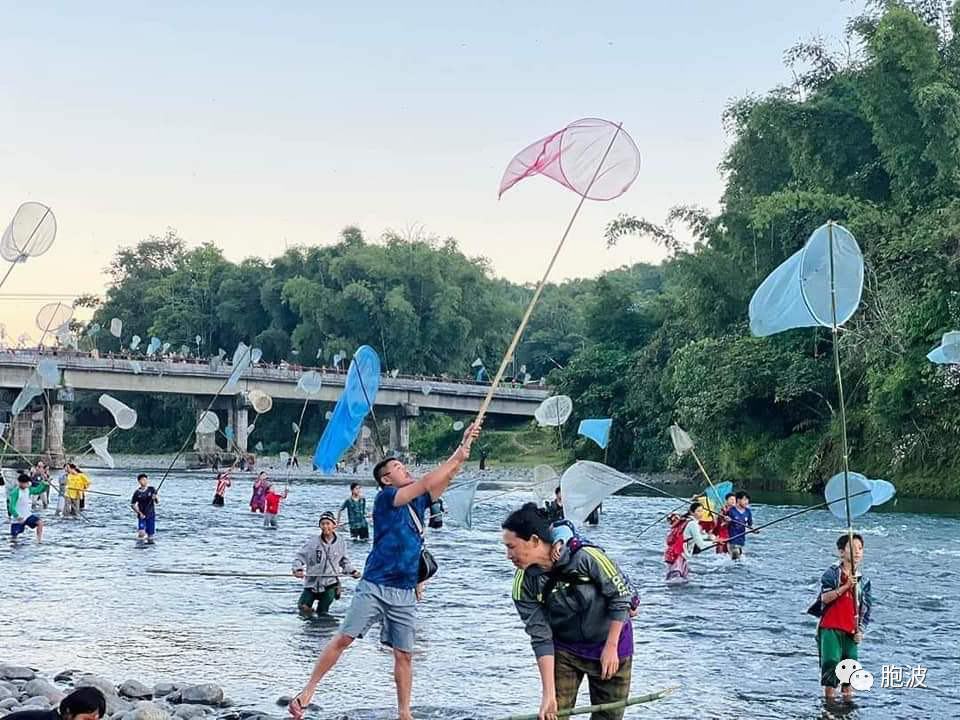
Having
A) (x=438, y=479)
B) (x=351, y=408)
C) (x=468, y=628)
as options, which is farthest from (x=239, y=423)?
(x=438, y=479)

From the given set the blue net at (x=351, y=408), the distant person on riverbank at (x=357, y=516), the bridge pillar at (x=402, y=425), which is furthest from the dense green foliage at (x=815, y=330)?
the blue net at (x=351, y=408)

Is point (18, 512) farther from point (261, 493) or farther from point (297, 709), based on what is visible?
point (297, 709)

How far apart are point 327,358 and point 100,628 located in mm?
72263

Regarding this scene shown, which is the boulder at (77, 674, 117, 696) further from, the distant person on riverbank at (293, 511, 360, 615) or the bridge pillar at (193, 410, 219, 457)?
the bridge pillar at (193, 410, 219, 457)

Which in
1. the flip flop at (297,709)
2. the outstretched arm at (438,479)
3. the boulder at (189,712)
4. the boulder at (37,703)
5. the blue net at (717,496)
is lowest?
the boulder at (189,712)

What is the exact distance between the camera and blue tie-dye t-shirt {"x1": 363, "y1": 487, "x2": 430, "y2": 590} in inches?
331

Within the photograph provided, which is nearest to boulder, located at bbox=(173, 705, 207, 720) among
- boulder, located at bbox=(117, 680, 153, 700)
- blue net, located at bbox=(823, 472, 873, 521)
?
boulder, located at bbox=(117, 680, 153, 700)

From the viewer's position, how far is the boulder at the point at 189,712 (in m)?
9.31

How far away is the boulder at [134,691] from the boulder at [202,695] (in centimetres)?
26

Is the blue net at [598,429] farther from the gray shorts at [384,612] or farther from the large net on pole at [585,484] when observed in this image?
the gray shorts at [384,612]

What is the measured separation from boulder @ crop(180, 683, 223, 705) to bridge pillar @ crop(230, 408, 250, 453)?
72604 mm

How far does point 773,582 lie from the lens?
745 inches

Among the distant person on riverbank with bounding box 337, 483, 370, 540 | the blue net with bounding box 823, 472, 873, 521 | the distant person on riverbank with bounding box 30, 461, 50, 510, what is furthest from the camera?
the distant person on riverbank with bounding box 30, 461, 50, 510

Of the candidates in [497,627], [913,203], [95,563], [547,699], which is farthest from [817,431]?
[547,699]
